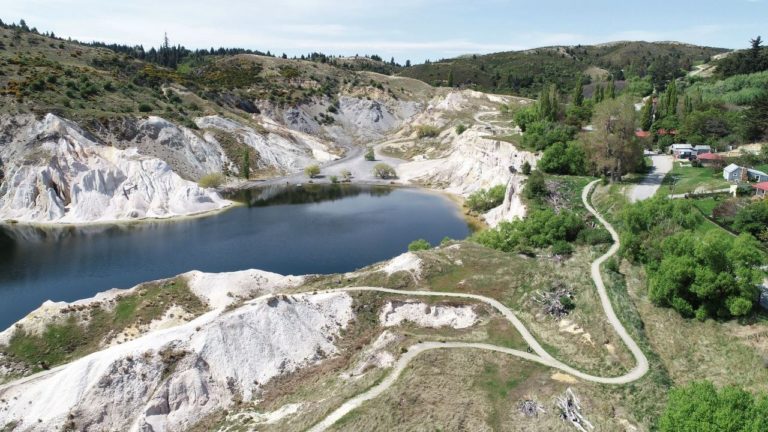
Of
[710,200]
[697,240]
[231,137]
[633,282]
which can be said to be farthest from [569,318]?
[231,137]

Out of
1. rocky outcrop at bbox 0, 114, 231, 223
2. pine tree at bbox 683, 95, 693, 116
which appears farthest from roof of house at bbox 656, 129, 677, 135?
rocky outcrop at bbox 0, 114, 231, 223

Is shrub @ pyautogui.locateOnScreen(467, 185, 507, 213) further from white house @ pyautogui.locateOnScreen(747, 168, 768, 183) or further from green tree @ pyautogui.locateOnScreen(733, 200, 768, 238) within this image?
green tree @ pyautogui.locateOnScreen(733, 200, 768, 238)

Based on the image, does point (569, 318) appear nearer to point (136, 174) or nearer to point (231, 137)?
point (136, 174)

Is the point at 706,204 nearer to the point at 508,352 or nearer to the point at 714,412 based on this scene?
the point at 508,352

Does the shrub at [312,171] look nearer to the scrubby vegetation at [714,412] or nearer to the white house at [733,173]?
the white house at [733,173]

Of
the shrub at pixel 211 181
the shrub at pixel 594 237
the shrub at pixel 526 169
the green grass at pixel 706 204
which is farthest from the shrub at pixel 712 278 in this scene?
the shrub at pixel 211 181

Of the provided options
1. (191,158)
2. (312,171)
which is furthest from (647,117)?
(191,158)
